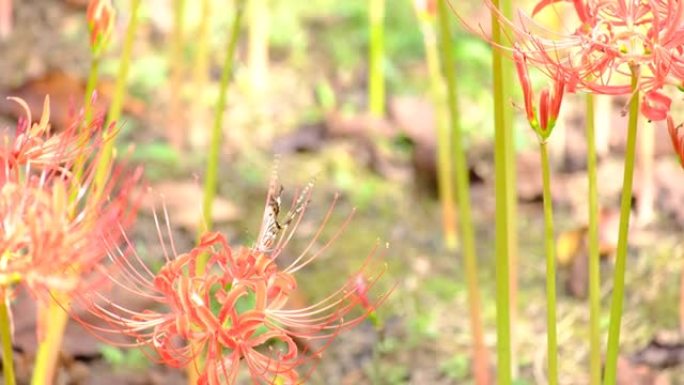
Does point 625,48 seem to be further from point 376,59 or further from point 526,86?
point 376,59

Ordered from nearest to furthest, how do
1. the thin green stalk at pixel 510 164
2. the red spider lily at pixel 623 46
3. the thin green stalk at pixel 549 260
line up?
the red spider lily at pixel 623 46 → the thin green stalk at pixel 549 260 → the thin green stalk at pixel 510 164

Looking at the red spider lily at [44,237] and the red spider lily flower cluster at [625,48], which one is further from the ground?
the red spider lily flower cluster at [625,48]

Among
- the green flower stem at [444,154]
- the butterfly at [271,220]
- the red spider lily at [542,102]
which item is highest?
the red spider lily at [542,102]

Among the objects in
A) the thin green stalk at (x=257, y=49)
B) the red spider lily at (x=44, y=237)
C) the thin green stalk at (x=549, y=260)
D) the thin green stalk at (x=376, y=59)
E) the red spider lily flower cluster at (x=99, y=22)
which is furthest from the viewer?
the thin green stalk at (x=257, y=49)

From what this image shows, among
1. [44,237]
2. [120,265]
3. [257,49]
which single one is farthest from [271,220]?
[257,49]

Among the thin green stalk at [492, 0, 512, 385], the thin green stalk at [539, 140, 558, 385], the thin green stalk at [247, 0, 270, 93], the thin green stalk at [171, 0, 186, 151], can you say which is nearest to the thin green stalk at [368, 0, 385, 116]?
the thin green stalk at [247, 0, 270, 93]

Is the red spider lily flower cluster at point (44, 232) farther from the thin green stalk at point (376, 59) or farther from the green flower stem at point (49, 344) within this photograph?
the thin green stalk at point (376, 59)

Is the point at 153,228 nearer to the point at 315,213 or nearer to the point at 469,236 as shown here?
the point at 315,213

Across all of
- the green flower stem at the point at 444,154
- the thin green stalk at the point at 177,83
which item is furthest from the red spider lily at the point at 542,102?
the thin green stalk at the point at 177,83
